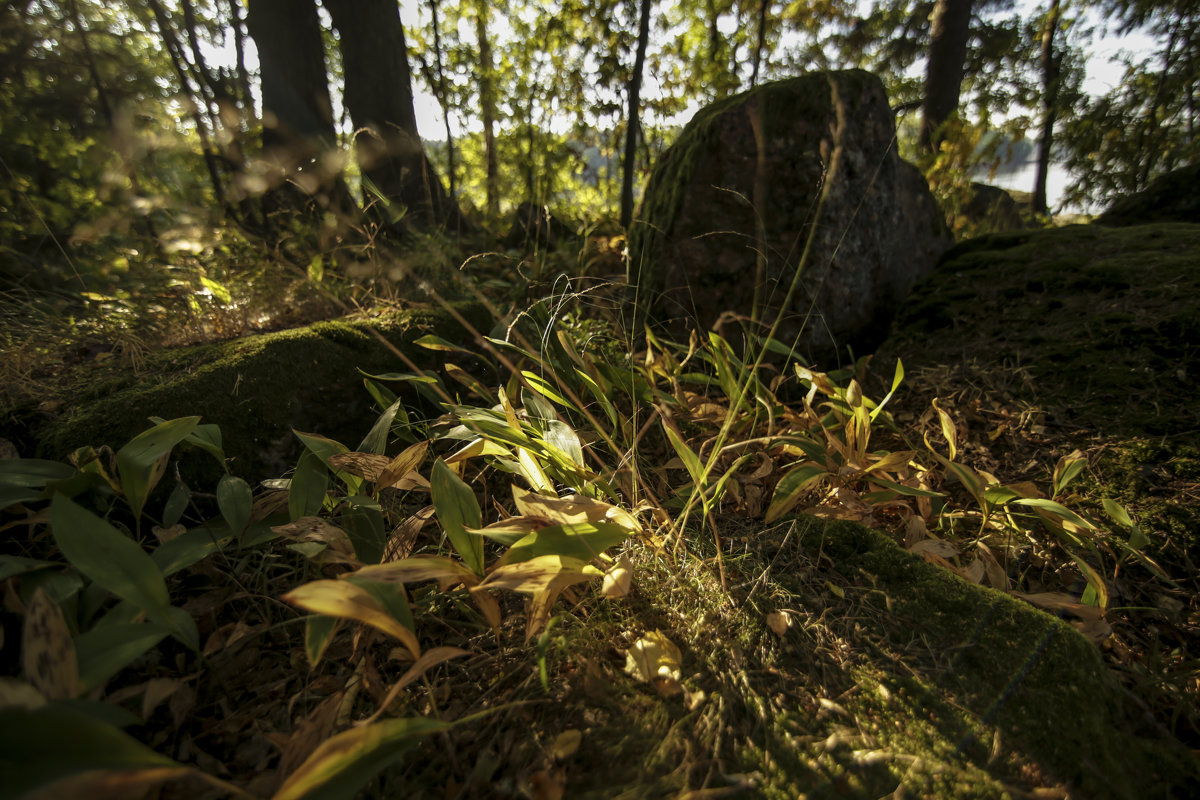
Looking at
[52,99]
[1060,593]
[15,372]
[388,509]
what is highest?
[52,99]

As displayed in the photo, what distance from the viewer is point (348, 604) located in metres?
0.68

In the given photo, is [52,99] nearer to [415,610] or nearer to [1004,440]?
[415,610]

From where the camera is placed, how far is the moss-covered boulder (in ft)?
4.05

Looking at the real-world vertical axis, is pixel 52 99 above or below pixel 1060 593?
above

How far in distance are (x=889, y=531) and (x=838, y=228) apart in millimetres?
1276

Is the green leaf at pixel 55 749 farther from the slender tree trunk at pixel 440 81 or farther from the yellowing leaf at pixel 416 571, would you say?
the slender tree trunk at pixel 440 81

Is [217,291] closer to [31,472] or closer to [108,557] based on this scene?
[31,472]

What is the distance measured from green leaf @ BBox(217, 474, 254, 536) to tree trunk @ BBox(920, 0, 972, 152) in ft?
18.1

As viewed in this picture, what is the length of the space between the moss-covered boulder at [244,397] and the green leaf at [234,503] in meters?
0.28

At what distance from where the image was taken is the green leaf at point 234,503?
3.24ft

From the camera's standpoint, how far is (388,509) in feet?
3.90

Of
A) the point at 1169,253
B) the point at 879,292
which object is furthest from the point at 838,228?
the point at 1169,253

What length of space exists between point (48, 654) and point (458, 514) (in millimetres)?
511

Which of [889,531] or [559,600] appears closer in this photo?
[559,600]
